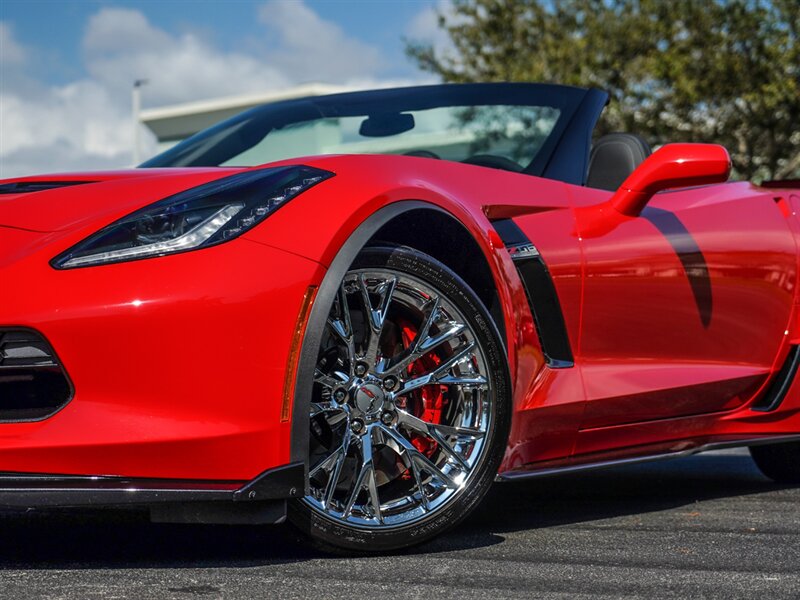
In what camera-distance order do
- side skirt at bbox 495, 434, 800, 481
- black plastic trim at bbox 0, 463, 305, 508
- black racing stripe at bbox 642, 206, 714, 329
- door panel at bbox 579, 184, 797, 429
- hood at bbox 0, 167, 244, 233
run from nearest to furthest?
black plastic trim at bbox 0, 463, 305, 508
hood at bbox 0, 167, 244, 233
side skirt at bbox 495, 434, 800, 481
door panel at bbox 579, 184, 797, 429
black racing stripe at bbox 642, 206, 714, 329

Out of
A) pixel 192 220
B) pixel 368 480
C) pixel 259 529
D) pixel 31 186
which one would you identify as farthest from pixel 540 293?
pixel 31 186

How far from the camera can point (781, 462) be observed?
215 inches

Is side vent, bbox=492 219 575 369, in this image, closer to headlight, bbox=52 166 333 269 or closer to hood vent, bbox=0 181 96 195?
headlight, bbox=52 166 333 269

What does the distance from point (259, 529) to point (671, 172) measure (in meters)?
1.62

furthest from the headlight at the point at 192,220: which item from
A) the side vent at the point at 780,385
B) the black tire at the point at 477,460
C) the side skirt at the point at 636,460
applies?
the side vent at the point at 780,385

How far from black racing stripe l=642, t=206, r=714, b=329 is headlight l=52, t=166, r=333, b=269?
4.73 feet

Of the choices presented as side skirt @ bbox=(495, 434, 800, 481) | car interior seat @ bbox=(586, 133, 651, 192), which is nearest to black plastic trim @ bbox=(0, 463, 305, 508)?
side skirt @ bbox=(495, 434, 800, 481)

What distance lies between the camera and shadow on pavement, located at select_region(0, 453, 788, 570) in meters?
3.28

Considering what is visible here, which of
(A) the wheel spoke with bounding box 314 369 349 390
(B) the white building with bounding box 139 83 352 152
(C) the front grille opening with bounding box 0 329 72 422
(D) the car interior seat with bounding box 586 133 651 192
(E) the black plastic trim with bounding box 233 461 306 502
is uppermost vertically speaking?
(D) the car interior seat with bounding box 586 133 651 192

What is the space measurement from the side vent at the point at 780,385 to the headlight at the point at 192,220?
85.5 inches

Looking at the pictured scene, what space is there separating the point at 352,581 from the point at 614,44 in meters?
22.7

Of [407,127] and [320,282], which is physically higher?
[407,127]

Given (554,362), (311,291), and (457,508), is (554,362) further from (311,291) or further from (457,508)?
(311,291)

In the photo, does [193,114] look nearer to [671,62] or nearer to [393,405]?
[671,62]
